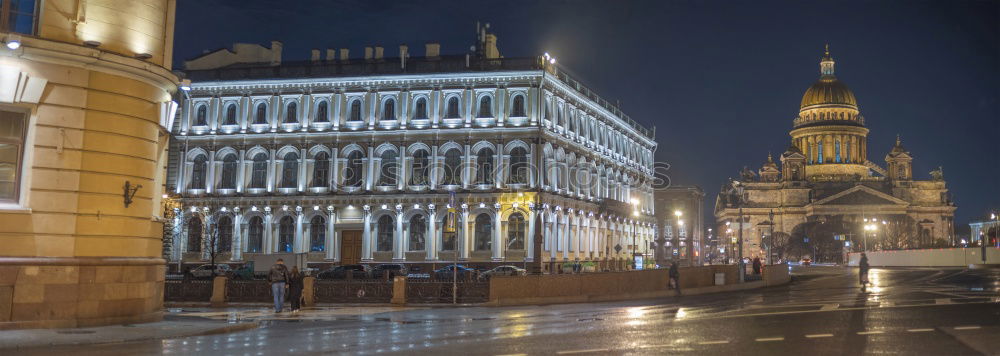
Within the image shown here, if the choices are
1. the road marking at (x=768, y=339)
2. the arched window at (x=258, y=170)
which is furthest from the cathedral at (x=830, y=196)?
the road marking at (x=768, y=339)

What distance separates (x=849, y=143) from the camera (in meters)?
166

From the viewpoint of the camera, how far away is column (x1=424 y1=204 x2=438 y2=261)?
64.1 metres

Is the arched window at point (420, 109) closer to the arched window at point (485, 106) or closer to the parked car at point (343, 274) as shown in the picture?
the arched window at point (485, 106)

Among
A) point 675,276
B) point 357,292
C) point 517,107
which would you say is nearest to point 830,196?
point 517,107

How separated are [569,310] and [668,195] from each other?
4818 inches

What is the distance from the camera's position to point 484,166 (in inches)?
2544

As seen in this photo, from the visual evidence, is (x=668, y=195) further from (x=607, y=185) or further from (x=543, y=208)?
(x=543, y=208)

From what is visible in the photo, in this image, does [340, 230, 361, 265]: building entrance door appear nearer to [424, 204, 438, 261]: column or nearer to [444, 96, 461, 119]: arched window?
[424, 204, 438, 261]: column

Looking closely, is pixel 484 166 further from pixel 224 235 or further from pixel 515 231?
pixel 224 235

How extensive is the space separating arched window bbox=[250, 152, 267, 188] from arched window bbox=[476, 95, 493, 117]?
16610 millimetres

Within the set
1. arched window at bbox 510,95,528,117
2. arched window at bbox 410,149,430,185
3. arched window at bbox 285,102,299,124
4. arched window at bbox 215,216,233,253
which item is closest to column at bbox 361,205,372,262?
arched window at bbox 410,149,430,185

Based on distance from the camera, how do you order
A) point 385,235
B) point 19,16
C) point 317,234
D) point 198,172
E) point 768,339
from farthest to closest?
1. point 198,172
2. point 317,234
3. point 385,235
4. point 19,16
5. point 768,339

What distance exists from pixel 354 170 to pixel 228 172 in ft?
32.9

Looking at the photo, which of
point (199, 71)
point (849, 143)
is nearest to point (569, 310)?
point (199, 71)
